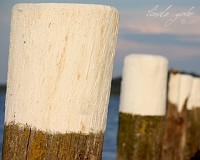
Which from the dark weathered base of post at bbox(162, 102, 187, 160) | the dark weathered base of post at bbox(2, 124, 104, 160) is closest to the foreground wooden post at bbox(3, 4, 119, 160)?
the dark weathered base of post at bbox(2, 124, 104, 160)

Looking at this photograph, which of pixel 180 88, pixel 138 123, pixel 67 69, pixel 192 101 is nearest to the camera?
pixel 67 69

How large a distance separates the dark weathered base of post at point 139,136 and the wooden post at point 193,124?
1776 millimetres

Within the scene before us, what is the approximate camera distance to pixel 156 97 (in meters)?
4.98

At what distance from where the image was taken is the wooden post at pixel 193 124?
682 cm

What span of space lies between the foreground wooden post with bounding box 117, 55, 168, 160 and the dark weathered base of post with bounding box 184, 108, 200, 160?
2.27 meters

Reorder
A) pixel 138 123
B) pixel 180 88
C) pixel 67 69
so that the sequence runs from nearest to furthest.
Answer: pixel 67 69, pixel 138 123, pixel 180 88

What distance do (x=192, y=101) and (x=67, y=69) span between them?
205 inches

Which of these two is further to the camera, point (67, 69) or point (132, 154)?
point (132, 154)

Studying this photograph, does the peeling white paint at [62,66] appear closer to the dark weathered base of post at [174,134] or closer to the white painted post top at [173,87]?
the white painted post top at [173,87]

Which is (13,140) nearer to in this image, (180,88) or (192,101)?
(180,88)

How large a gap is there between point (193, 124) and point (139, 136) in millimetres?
3032

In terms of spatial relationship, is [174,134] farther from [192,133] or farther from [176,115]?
[192,133]

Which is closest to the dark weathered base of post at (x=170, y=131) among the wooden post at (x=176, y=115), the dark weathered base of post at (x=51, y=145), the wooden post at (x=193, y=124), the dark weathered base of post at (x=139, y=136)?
the wooden post at (x=176, y=115)

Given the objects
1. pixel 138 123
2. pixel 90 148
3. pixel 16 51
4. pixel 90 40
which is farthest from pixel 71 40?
pixel 138 123
